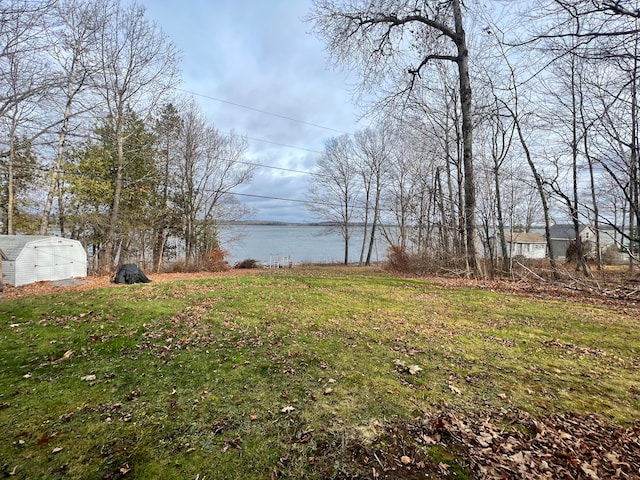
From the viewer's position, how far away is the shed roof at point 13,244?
10770 millimetres

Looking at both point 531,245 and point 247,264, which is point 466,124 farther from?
point 531,245

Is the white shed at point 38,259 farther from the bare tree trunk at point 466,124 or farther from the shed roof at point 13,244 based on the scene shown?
the bare tree trunk at point 466,124

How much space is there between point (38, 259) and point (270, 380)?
13508 mm

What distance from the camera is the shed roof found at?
1077 centimetres

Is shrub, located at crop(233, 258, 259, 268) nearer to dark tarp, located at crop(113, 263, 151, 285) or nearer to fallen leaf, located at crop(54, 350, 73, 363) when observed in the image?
dark tarp, located at crop(113, 263, 151, 285)

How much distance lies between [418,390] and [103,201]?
17.9 meters

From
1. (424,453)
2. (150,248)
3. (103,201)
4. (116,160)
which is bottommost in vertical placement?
(424,453)

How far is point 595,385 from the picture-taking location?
109 inches

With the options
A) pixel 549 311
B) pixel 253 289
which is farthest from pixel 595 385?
pixel 253 289

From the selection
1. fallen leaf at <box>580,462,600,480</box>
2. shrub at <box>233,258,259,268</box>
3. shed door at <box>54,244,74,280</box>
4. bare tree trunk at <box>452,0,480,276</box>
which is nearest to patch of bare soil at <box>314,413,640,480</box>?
fallen leaf at <box>580,462,600,480</box>

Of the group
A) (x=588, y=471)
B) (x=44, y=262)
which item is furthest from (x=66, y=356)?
(x=44, y=262)

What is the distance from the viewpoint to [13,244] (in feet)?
36.4

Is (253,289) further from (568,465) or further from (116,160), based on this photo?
(116,160)

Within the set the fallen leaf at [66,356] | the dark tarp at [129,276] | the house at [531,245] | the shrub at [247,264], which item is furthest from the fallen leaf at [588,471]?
the house at [531,245]
